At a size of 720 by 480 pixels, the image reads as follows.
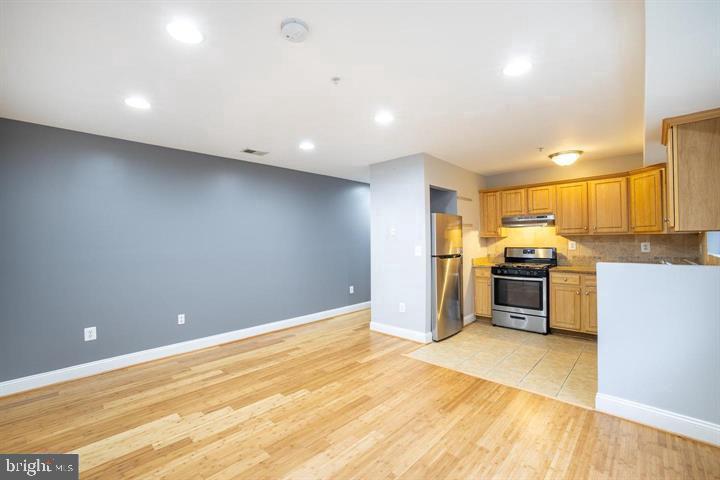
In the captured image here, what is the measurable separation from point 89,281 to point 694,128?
18.7 ft

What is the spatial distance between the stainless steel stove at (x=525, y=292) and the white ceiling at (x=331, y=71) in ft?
6.37

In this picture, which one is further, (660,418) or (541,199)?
(541,199)

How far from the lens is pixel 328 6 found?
1.60 m

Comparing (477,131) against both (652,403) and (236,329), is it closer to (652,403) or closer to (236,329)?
(652,403)

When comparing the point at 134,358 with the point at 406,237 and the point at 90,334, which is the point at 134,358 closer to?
the point at 90,334

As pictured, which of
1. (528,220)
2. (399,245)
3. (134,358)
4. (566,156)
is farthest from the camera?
(528,220)

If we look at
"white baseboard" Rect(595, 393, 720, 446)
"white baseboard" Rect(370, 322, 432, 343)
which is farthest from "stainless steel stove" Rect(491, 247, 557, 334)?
"white baseboard" Rect(595, 393, 720, 446)

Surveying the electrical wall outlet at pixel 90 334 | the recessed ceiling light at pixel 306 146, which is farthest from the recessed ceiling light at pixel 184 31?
the electrical wall outlet at pixel 90 334

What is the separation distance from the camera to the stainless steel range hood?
482 cm

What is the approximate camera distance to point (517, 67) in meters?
2.16

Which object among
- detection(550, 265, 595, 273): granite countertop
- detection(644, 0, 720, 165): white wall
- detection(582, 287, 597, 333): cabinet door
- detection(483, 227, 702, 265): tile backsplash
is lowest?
detection(582, 287, 597, 333): cabinet door

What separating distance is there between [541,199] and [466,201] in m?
1.12

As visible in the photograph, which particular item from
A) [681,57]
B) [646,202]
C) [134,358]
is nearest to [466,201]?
[646,202]

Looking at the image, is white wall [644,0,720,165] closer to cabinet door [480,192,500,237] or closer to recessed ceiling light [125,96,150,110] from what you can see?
cabinet door [480,192,500,237]
